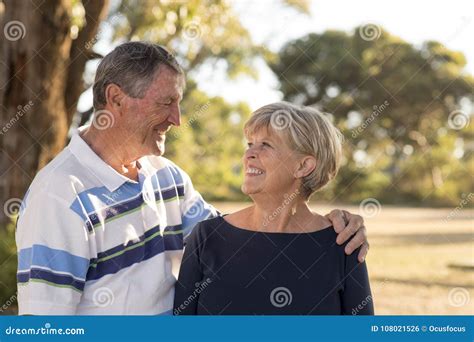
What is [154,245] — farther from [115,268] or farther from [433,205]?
[433,205]

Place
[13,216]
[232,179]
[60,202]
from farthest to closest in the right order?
[232,179], [13,216], [60,202]

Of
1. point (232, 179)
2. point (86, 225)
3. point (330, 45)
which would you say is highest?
point (86, 225)

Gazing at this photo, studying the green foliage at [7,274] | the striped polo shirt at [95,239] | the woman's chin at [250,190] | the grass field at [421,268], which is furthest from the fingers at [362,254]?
the grass field at [421,268]

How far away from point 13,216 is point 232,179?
87.3 ft

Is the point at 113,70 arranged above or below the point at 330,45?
above

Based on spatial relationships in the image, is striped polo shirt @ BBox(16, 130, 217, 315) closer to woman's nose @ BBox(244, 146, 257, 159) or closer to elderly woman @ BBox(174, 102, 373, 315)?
elderly woman @ BBox(174, 102, 373, 315)

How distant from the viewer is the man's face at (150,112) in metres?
2.93

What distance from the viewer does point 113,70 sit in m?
2.92

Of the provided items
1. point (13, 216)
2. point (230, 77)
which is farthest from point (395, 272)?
point (230, 77)

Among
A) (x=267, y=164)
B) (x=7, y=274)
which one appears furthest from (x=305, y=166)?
(x=7, y=274)

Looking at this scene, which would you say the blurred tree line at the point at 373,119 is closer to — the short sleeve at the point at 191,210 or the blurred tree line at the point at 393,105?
the blurred tree line at the point at 393,105

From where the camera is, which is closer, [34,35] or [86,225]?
→ [86,225]

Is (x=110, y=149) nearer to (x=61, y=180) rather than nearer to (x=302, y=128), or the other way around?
(x=61, y=180)

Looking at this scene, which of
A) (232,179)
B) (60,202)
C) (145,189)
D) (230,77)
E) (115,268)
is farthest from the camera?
(232,179)
